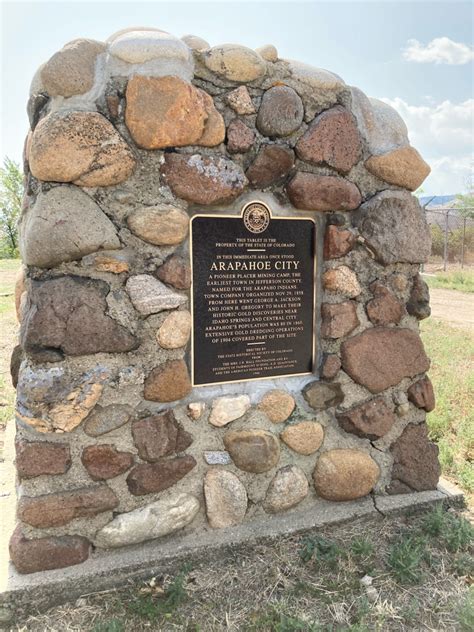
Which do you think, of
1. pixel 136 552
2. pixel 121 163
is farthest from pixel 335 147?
pixel 136 552

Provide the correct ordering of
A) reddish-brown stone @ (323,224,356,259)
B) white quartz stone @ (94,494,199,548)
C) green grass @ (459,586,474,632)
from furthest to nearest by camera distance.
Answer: reddish-brown stone @ (323,224,356,259) < white quartz stone @ (94,494,199,548) < green grass @ (459,586,474,632)

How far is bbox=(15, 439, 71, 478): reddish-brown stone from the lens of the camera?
166 centimetres

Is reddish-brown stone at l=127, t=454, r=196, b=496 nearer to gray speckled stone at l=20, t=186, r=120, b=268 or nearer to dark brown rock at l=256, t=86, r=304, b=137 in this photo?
gray speckled stone at l=20, t=186, r=120, b=268

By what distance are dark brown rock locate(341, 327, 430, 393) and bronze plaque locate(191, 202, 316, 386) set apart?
7.7 inches

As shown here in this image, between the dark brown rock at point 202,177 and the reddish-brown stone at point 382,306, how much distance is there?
2.73ft

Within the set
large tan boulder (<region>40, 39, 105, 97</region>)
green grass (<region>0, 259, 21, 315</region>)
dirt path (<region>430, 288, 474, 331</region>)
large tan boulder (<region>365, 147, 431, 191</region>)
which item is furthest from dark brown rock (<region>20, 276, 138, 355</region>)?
dirt path (<region>430, 288, 474, 331</region>)

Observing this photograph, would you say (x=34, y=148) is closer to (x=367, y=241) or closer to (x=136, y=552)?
(x=367, y=241)

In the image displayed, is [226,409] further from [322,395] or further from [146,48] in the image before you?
[146,48]

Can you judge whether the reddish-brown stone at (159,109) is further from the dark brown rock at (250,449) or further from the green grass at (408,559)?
the green grass at (408,559)

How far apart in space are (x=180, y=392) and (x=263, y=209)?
0.85m

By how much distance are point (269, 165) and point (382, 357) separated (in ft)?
3.41

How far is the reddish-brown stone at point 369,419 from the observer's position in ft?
6.97

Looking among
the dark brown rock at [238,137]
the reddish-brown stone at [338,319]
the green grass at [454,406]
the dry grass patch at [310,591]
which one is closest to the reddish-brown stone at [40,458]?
the dry grass patch at [310,591]

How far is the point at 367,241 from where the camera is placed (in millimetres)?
2076
